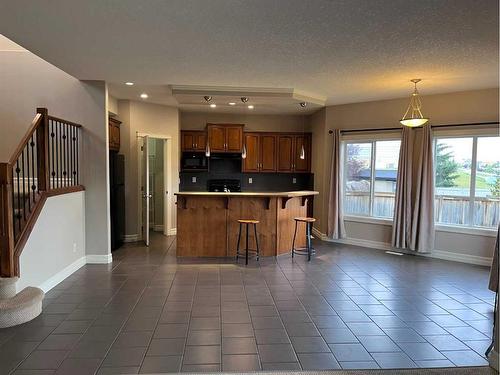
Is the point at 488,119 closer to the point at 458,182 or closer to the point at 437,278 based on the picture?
the point at 458,182

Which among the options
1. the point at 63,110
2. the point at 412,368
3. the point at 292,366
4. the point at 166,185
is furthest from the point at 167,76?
the point at 412,368

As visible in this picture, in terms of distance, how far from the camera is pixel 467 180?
575 centimetres

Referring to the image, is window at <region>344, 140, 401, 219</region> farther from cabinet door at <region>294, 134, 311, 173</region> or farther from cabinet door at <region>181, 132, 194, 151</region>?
cabinet door at <region>181, 132, 194, 151</region>

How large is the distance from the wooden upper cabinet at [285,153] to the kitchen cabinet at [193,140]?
1.81m

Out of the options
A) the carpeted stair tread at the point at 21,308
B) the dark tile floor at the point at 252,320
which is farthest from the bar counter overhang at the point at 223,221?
the carpeted stair tread at the point at 21,308

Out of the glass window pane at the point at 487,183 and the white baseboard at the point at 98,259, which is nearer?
the white baseboard at the point at 98,259

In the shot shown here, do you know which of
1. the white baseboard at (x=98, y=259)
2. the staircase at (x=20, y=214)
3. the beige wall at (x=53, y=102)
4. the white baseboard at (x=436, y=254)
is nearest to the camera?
the staircase at (x=20, y=214)

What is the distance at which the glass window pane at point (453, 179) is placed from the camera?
5758mm

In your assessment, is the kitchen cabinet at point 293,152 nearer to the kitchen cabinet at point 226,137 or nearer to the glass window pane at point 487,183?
the kitchen cabinet at point 226,137

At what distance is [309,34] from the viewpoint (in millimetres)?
3240

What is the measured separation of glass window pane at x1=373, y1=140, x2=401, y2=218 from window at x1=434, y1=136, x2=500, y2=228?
28.2 inches

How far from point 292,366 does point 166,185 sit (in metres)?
5.43

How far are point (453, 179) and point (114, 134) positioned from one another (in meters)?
6.02

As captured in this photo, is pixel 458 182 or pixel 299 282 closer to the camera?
pixel 299 282
